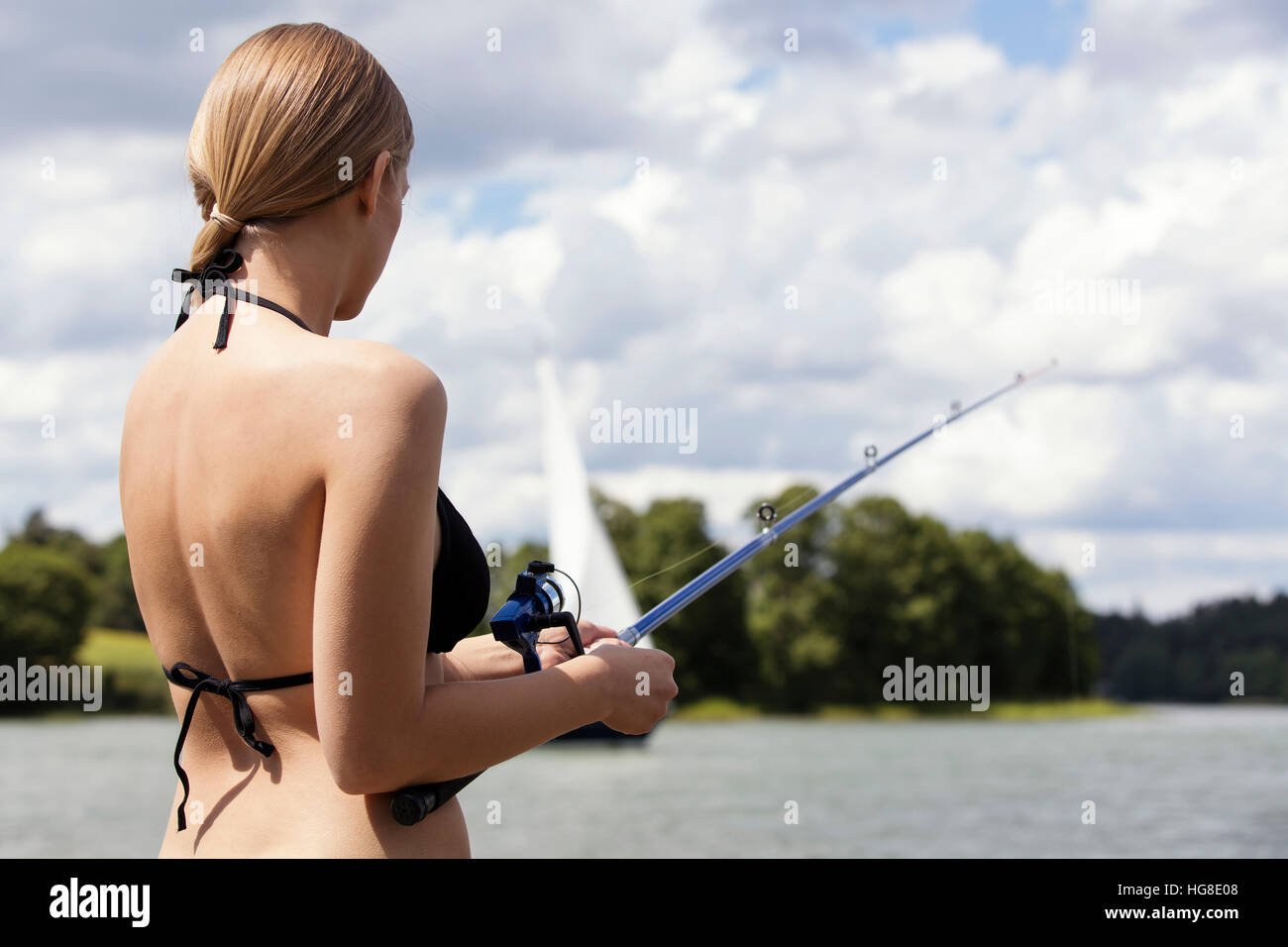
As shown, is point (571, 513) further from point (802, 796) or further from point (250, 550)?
point (250, 550)

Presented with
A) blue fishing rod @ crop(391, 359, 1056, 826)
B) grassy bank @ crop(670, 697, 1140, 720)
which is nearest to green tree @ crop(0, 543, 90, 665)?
grassy bank @ crop(670, 697, 1140, 720)

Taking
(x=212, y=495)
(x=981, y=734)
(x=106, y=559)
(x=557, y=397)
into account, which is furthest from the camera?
(x=106, y=559)

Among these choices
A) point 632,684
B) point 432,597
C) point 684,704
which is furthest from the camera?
point 684,704

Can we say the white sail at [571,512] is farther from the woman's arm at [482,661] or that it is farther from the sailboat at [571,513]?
the woman's arm at [482,661]

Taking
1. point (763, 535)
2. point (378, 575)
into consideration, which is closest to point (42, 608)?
point (763, 535)

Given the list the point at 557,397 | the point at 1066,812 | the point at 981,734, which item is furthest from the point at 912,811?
the point at 981,734

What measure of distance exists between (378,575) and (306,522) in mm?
122

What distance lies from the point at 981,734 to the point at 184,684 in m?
54.4

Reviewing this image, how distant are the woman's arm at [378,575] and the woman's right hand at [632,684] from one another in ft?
0.97

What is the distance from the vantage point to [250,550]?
145 centimetres

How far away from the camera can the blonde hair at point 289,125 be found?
1.54 meters

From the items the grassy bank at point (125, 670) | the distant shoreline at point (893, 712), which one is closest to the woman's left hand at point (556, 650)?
the distant shoreline at point (893, 712)
